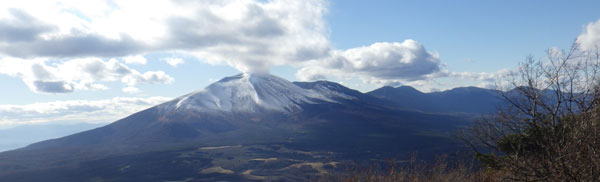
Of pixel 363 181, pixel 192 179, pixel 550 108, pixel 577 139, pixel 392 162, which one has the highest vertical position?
pixel 550 108

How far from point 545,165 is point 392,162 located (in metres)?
9.39

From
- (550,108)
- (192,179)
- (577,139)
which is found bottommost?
(192,179)

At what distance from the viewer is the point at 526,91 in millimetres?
14117

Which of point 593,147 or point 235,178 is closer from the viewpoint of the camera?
point 593,147

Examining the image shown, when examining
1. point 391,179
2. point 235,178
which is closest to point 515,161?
point 391,179

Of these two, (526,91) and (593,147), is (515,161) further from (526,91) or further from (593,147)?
(526,91)

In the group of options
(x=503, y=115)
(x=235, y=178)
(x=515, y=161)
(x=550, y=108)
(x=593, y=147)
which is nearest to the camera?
(x=593, y=147)

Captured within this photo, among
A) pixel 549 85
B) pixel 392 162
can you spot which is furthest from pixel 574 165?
pixel 392 162

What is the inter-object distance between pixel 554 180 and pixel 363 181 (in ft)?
53.0

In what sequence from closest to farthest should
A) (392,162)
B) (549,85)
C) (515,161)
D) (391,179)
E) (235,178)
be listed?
(515,161)
(549,85)
(392,162)
(391,179)
(235,178)

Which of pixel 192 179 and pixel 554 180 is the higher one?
pixel 554 180

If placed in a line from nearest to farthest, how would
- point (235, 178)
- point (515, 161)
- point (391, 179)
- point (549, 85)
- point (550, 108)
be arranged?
point (515, 161)
point (550, 108)
point (549, 85)
point (391, 179)
point (235, 178)

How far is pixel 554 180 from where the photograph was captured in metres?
10.6

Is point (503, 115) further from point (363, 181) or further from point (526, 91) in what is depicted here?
point (363, 181)
